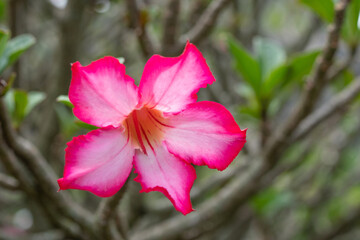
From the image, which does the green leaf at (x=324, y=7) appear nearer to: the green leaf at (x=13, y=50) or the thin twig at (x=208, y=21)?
the thin twig at (x=208, y=21)

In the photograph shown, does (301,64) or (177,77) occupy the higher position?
(177,77)

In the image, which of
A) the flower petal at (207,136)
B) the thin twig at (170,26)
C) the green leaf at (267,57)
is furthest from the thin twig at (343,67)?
the flower petal at (207,136)

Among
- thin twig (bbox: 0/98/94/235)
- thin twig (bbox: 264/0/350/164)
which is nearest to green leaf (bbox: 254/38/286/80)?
thin twig (bbox: 264/0/350/164)

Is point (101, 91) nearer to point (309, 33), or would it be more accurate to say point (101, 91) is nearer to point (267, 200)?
point (267, 200)

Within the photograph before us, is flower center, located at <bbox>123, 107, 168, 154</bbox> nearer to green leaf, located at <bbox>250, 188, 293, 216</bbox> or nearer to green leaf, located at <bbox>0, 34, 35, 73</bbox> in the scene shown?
green leaf, located at <bbox>0, 34, 35, 73</bbox>

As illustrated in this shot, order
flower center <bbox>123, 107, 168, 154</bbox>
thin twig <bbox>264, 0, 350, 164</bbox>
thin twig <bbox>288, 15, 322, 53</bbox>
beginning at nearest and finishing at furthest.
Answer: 1. flower center <bbox>123, 107, 168, 154</bbox>
2. thin twig <bbox>264, 0, 350, 164</bbox>
3. thin twig <bbox>288, 15, 322, 53</bbox>

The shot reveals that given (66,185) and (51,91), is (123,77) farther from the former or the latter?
(51,91)

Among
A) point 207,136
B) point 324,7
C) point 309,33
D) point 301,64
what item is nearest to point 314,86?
point 301,64
